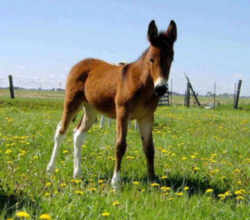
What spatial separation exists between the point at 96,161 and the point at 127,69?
1747mm

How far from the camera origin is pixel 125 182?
483cm

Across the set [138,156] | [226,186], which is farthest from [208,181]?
[138,156]

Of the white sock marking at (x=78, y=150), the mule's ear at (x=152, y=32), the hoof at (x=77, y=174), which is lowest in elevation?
the hoof at (x=77, y=174)

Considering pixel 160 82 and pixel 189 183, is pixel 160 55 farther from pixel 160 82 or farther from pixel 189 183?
pixel 189 183

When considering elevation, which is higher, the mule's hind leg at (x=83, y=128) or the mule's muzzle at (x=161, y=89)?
the mule's muzzle at (x=161, y=89)

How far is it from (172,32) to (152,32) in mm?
325

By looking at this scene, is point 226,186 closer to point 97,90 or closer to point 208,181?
point 208,181

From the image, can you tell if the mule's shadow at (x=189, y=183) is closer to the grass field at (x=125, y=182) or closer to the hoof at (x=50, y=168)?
the grass field at (x=125, y=182)

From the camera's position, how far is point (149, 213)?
3357 millimetres

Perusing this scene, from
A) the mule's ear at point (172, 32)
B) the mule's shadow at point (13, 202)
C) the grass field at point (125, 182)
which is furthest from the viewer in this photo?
the mule's ear at point (172, 32)

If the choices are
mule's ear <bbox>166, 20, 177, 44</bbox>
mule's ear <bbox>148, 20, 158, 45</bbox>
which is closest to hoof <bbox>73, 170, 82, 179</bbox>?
mule's ear <bbox>148, 20, 158, 45</bbox>

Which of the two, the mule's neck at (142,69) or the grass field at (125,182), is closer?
the grass field at (125,182)

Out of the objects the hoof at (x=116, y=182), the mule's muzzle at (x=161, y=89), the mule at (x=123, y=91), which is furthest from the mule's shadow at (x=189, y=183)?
the mule's muzzle at (x=161, y=89)

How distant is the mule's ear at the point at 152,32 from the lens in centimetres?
438
